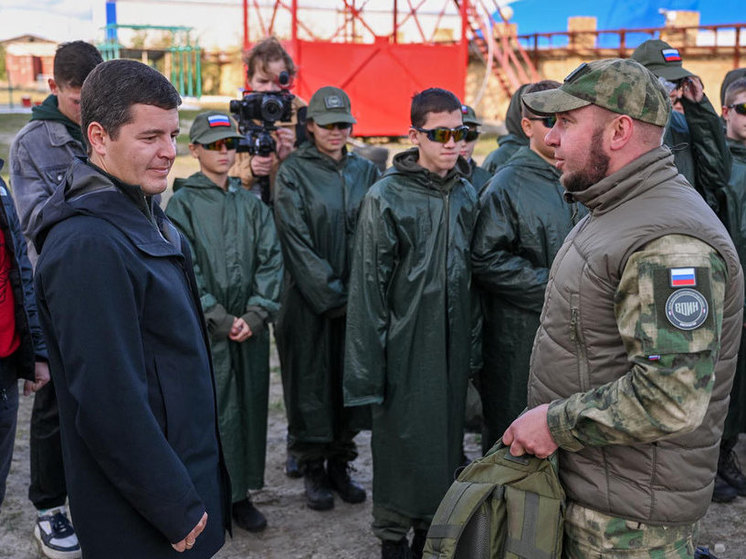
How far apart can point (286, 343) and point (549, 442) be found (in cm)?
265

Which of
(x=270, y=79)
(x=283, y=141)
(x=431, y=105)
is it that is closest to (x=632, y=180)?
(x=431, y=105)

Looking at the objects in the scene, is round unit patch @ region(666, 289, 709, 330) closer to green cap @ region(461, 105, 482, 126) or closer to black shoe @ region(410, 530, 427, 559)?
black shoe @ region(410, 530, 427, 559)

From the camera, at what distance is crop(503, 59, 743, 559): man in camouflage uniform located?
6.64 feet

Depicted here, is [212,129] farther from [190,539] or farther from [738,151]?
[738,151]

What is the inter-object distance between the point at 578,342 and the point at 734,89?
3211 millimetres

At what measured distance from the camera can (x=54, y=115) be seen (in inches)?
157

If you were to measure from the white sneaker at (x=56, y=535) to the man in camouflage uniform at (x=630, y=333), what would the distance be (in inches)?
99.4

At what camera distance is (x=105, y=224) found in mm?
2035

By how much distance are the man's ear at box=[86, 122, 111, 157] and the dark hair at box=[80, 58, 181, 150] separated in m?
0.01

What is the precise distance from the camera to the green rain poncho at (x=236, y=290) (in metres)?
4.12

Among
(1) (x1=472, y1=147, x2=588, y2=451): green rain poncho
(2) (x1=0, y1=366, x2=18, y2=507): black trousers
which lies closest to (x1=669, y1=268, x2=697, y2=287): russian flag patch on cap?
(1) (x1=472, y1=147, x2=588, y2=451): green rain poncho

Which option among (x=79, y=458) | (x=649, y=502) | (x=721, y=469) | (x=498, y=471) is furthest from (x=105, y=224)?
(x=721, y=469)

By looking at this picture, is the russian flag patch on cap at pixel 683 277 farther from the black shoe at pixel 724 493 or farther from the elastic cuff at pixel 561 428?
the black shoe at pixel 724 493

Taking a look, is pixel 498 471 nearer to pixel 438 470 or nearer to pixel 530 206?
pixel 438 470
